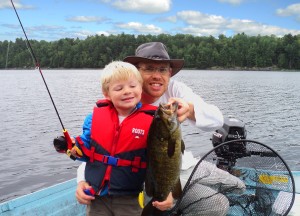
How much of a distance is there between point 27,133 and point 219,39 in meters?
109

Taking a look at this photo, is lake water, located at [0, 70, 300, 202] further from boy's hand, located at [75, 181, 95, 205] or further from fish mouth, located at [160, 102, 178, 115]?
fish mouth, located at [160, 102, 178, 115]

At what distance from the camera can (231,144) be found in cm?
417

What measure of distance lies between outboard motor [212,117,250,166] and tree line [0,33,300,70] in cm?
9399

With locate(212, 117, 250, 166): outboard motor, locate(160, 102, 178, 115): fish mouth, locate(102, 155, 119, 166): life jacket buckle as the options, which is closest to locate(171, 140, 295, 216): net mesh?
locate(212, 117, 250, 166): outboard motor

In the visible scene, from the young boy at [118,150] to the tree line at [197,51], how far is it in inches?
3752

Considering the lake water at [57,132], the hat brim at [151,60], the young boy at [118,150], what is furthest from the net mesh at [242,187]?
the lake water at [57,132]

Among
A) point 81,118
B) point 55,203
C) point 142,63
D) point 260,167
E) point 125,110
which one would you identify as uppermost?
point 142,63

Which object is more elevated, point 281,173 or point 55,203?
point 281,173

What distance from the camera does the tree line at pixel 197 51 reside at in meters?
102

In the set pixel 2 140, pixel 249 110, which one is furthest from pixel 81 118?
pixel 249 110

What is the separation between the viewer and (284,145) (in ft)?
54.6

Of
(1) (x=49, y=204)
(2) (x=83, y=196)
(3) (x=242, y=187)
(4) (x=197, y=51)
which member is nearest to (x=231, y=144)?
(3) (x=242, y=187)

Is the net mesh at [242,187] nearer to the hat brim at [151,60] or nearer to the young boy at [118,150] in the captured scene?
the young boy at [118,150]

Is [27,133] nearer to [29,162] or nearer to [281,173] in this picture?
[29,162]
